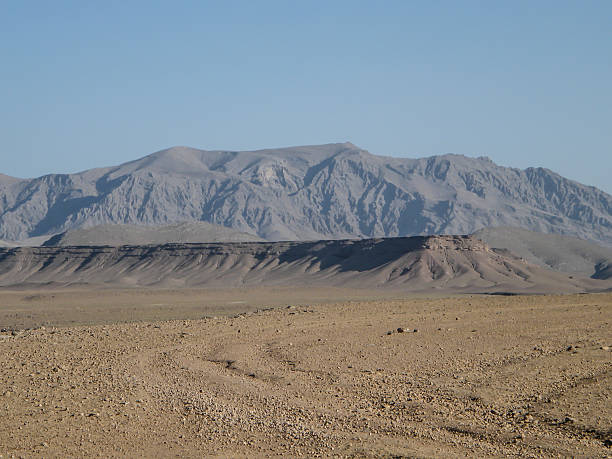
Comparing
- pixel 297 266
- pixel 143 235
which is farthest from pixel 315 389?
pixel 143 235

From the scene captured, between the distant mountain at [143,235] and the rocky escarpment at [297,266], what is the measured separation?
25.9 meters

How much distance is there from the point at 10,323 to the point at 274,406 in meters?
34.8

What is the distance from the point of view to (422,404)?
15828 mm

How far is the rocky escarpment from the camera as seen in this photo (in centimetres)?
10619

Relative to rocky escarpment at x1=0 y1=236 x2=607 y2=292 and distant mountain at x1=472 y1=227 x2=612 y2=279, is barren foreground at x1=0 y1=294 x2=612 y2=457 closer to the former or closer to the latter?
rocky escarpment at x1=0 y1=236 x2=607 y2=292

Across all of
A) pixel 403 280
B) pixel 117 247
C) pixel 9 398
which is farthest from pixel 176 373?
pixel 117 247

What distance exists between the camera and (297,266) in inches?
4811

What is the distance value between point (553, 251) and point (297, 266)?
62967 mm

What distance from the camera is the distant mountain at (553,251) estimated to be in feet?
501

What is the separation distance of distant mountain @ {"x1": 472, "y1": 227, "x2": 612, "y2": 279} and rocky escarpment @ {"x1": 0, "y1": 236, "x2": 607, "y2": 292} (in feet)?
110

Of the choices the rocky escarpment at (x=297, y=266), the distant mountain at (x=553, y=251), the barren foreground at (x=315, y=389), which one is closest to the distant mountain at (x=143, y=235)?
the rocky escarpment at (x=297, y=266)

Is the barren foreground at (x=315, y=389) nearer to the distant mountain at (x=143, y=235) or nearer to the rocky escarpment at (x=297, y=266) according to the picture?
the rocky escarpment at (x=297, y=266)

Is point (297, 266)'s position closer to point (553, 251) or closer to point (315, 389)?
point (553, 251)

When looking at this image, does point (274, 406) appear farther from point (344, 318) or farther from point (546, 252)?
point (546, 252)
